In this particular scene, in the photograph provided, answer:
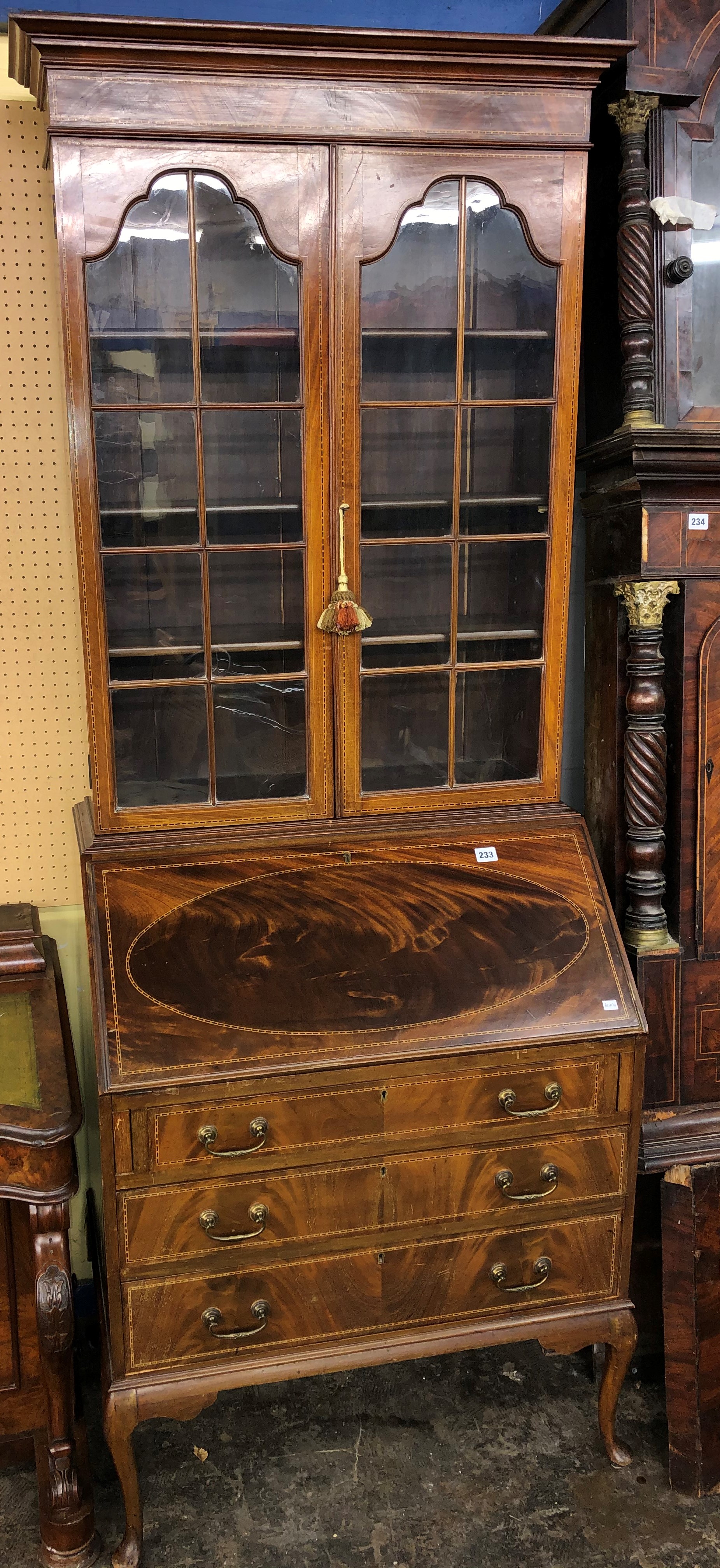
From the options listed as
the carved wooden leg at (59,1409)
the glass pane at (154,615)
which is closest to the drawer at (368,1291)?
the carved wooden leg at (59,1409)

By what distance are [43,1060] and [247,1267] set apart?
1.75 feet

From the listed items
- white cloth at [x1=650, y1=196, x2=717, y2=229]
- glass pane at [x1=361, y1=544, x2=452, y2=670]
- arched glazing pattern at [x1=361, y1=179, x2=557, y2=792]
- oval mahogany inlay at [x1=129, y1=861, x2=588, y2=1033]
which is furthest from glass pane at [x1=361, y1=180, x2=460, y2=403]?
oval mahogany inlay at [x1=129, y1=861, x2=588, y2=1033]

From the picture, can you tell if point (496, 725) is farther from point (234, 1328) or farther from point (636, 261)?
point (234, 1328)

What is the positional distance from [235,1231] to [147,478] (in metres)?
1.42

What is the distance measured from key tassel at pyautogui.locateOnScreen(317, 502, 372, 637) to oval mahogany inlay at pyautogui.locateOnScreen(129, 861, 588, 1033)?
0.49m

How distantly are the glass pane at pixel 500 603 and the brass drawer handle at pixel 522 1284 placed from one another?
1219 millimetres

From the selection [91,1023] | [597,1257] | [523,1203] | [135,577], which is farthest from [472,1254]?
[135,577]

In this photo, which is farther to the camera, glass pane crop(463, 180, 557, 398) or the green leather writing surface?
glass pane crop(463, 180, 557, 398)

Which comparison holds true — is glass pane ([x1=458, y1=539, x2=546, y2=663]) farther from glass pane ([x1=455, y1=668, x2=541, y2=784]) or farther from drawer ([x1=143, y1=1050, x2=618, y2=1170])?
drawer ([x1=143, y1=1050, x2=618, y2=1170])

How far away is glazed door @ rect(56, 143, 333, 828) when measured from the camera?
2.00m

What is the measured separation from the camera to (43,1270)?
1887 mm

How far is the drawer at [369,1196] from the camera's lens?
75.7 inches

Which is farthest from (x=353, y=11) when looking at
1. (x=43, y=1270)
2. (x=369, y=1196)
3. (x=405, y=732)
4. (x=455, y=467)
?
(x=43, y=1270)

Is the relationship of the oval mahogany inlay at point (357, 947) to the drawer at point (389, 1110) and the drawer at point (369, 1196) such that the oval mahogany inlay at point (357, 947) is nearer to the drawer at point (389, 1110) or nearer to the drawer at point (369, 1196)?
the drawer at point (389, 1110)
